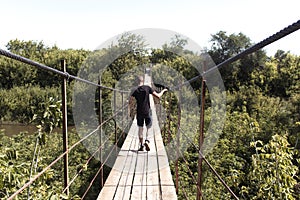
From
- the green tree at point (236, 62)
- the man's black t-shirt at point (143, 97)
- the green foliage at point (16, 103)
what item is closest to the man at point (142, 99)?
the man's black t-shirt at point (143, 97)

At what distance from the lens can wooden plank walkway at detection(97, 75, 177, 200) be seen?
215cm

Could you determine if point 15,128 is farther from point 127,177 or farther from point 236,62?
point 127,177

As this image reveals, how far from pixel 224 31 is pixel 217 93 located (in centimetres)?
649

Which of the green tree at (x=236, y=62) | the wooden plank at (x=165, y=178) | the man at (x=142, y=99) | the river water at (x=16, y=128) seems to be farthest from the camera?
the green tree at (x=236, y=62)

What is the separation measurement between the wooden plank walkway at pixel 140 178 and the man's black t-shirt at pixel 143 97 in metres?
0.53

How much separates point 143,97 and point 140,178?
1.45 metres

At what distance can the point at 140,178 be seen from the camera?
2.53 metres

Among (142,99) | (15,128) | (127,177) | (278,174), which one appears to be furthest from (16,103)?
(278,174)

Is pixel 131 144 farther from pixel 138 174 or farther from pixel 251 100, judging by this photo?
pixel 251 100

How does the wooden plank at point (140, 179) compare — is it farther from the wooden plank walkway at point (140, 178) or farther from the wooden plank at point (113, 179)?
the wooden plank at point (113, 179)

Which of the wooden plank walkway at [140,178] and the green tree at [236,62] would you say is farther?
the green tree at [236,62]

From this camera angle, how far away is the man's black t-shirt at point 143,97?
12.4 feet

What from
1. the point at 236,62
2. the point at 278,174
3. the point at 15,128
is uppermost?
the point at 236,62

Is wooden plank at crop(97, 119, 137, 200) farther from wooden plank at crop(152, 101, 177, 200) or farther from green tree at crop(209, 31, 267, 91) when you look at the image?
green tree at crop(209, 31, 267, 91)
